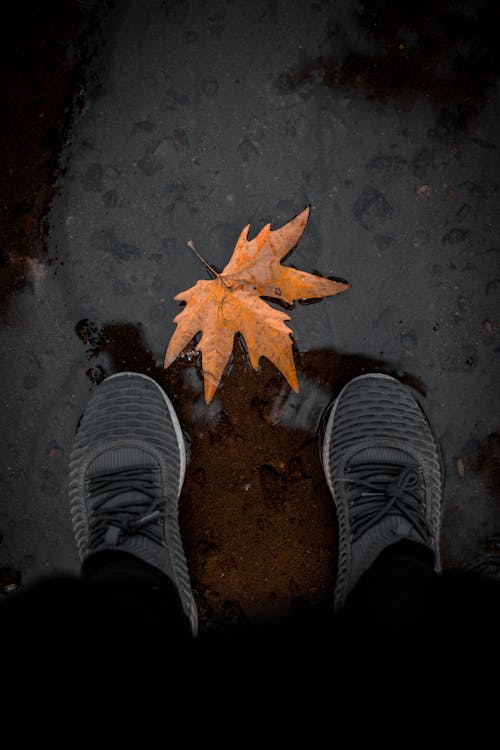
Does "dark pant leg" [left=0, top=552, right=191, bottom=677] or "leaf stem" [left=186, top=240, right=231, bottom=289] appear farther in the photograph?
"leaf stem" [left=186, top=240, right=231, bottom=289]

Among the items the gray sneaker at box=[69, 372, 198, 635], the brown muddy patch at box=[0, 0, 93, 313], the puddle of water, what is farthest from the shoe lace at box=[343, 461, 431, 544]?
the brown muddy patch at box=[0, 0, 93, 313]

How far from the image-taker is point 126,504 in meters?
1.63

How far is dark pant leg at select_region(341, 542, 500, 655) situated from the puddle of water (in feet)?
1.54

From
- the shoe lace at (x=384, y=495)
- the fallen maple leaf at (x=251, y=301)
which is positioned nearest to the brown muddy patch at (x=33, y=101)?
the fallen maple leaf at (x=251, y=301)

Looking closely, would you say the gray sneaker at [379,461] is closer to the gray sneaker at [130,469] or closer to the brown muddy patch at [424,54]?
the gray sneaker at [130,469]

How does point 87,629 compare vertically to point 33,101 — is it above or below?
below

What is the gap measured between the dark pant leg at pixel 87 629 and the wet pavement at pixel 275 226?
61cm

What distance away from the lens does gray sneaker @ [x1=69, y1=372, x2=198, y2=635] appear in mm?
1573

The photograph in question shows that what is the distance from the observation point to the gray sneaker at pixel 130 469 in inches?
61.9

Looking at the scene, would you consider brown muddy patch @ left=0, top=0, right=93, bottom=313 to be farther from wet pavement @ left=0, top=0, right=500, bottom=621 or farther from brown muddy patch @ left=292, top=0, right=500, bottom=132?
brown muddy patch @ left=292, top=0, right=500, bottom=132

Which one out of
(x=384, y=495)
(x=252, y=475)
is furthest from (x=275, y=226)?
(x=384, y=495)

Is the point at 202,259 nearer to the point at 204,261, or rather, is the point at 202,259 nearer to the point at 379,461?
the point at 204,261

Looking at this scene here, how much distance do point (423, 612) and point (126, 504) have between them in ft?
3.24

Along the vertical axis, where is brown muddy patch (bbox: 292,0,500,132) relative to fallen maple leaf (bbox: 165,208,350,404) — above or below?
above
